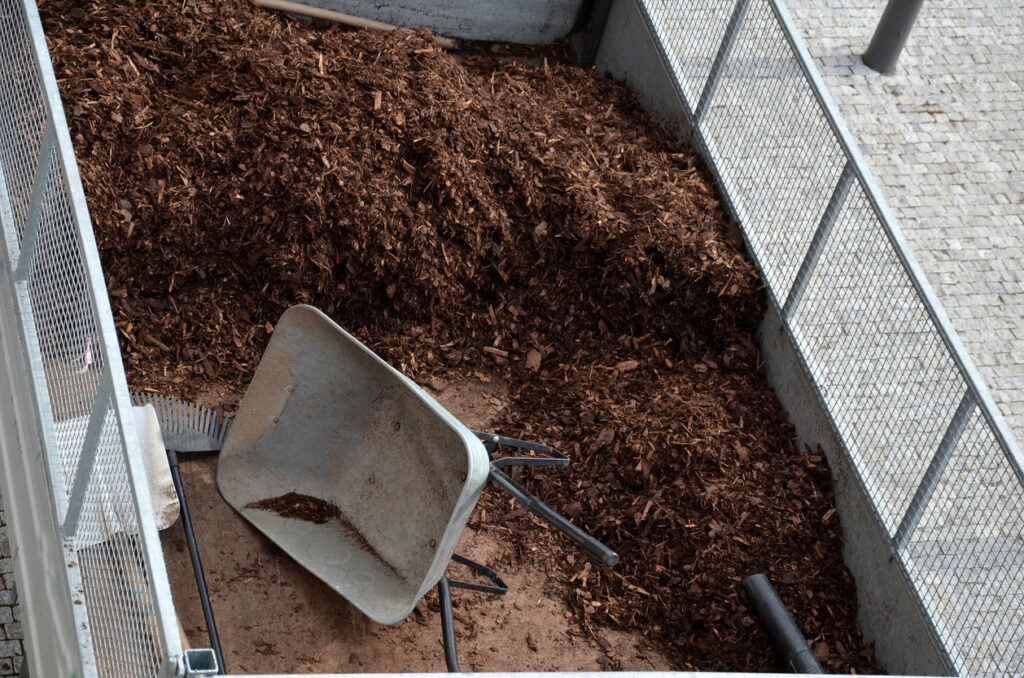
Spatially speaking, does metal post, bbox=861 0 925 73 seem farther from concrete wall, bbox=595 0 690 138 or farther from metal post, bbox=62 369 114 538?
metal post, bbox=62 369 114 538

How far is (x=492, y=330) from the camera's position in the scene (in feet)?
23.8

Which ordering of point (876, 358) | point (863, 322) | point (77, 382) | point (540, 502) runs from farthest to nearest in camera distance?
point (863, 322) < point (876, 358) < point (540, 502) < point (77, 382)

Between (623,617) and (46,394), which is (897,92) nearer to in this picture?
(623,617)

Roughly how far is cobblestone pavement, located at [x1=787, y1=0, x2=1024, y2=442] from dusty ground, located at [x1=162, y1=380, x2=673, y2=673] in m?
3.29

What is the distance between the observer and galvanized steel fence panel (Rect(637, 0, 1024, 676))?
19.0 feet

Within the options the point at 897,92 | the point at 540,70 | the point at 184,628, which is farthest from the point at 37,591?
the point at 897,92

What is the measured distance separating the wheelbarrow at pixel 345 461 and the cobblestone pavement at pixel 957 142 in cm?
371

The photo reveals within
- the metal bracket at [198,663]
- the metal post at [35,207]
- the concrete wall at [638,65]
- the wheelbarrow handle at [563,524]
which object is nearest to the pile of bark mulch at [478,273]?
the concrete wall at [638,65]

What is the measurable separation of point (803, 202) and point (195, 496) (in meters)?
3.87

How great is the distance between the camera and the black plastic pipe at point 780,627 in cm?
584

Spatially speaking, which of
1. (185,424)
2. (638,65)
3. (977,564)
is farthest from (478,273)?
(977,564)

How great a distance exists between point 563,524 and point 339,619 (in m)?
1.39

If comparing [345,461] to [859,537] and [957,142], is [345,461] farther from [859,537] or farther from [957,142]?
[957,142]

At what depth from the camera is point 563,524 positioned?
16.7 feet
